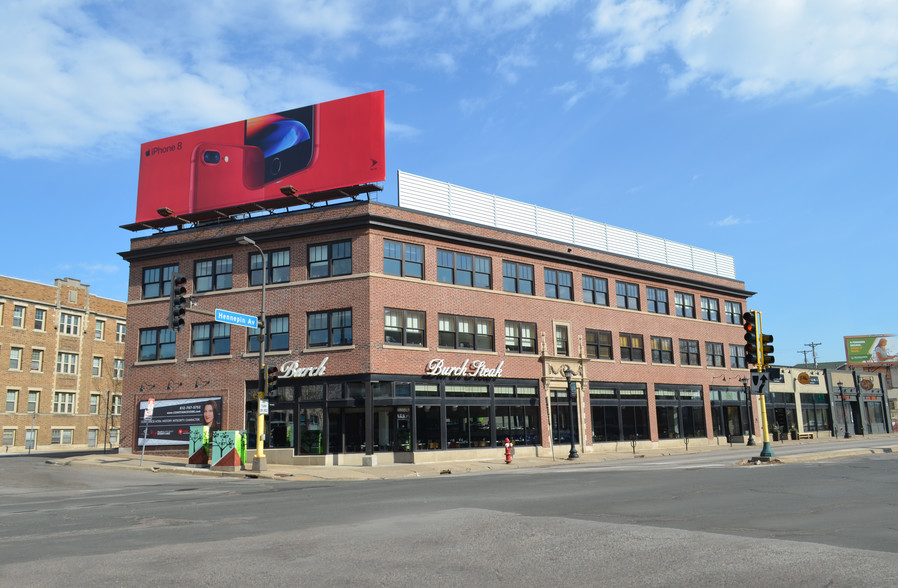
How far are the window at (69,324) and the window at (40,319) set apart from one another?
154cm

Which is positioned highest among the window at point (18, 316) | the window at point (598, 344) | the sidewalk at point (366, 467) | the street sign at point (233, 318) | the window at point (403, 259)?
the window at point (18, 316)

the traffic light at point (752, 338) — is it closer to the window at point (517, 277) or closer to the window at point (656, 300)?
the window at point (517, 277)

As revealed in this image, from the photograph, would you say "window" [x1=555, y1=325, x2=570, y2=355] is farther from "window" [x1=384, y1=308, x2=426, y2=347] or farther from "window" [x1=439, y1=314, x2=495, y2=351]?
"window" [x1=384, y1=308, x2=426, y2=347]

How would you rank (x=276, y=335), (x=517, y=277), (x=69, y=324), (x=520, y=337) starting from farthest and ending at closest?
(x=69, y=324), (x=517, y=277), (x=520, y=337), (x=276, y=335)

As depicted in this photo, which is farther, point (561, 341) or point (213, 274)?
point (561, 341)

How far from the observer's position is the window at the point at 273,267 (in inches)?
1486

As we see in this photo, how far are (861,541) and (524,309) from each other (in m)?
32.1

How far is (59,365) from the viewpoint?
65.4 meters

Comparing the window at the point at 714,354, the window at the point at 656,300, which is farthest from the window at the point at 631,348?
the window at the point at 714,354

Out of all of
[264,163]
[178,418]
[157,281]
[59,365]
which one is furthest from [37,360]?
[264,163]

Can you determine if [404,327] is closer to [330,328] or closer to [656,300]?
[330,328]

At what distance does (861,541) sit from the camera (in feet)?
32.5

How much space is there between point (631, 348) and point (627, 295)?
365 centimetres

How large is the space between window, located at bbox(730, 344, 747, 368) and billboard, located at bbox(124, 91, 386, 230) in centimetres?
3373
